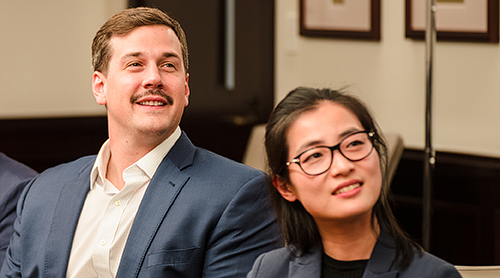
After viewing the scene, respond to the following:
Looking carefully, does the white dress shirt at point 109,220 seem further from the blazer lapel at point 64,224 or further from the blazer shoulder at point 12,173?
the blazer shoulder at point 12,173

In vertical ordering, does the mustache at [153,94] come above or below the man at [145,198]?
above

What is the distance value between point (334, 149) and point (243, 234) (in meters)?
0.57

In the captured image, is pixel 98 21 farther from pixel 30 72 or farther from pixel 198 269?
pixel 198 269

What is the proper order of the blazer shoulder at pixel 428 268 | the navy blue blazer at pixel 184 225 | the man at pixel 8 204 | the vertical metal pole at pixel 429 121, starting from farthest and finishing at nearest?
1. the vertical metal pole at pixel 429 121
2. the man at pixel 8 204
3. the navy blue blazer at pixel 184 225
4. the blazer shoulder at pixel 428 268

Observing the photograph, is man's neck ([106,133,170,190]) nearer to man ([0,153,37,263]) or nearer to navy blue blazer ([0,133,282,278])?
navy blue blazer ([0,133,282,278])

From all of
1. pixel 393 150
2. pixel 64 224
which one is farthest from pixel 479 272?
pixel 393 150

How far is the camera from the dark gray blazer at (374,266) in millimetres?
1057

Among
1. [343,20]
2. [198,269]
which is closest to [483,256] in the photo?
[343,20]

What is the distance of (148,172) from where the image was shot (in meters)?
1.70

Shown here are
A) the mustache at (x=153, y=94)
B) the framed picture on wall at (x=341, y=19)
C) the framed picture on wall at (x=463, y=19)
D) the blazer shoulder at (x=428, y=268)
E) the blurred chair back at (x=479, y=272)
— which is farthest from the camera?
the framed picture on wall at (x=341, y=19)

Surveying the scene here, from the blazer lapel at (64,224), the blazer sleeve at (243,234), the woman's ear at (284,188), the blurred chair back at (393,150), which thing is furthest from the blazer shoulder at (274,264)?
the blurred chair back at (393,150)

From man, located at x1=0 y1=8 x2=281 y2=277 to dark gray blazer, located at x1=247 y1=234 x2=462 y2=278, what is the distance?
0.37 m

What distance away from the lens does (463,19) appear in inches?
115

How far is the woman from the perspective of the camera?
1.07 m
